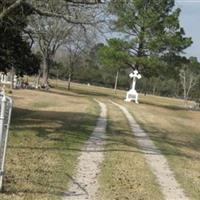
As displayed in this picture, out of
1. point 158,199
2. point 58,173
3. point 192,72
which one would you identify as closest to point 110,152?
point 58,173

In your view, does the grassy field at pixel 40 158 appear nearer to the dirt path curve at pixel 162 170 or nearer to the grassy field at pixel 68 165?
the grassy field at pixel 68 165

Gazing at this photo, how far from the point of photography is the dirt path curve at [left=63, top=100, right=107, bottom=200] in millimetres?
10500

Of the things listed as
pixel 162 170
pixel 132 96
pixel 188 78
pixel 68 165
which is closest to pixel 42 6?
pixel 162 170

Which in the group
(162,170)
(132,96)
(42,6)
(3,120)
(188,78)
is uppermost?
(42,6)

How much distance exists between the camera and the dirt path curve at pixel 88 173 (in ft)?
34.4

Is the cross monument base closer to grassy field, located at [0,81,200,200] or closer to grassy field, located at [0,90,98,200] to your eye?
grassy field, located at [0,90,98,200]

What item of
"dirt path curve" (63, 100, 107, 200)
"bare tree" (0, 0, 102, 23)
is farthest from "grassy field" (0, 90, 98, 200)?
"bare tree" (0, 0, 102, 23)

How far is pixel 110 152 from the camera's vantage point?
1652cm

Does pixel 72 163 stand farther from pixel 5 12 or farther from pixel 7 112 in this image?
pixel 5 12

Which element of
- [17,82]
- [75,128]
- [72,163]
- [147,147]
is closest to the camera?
[72,163]

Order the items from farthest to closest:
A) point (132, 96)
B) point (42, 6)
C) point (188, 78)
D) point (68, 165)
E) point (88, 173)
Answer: point (188, 78) < point (132, 96) < point (42, 6) < point (68, 165) < point (88, 173)

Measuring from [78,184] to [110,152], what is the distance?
5.18 m

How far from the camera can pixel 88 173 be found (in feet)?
41.9

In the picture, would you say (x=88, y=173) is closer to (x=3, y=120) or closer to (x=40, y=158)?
(x=40, y=158)
